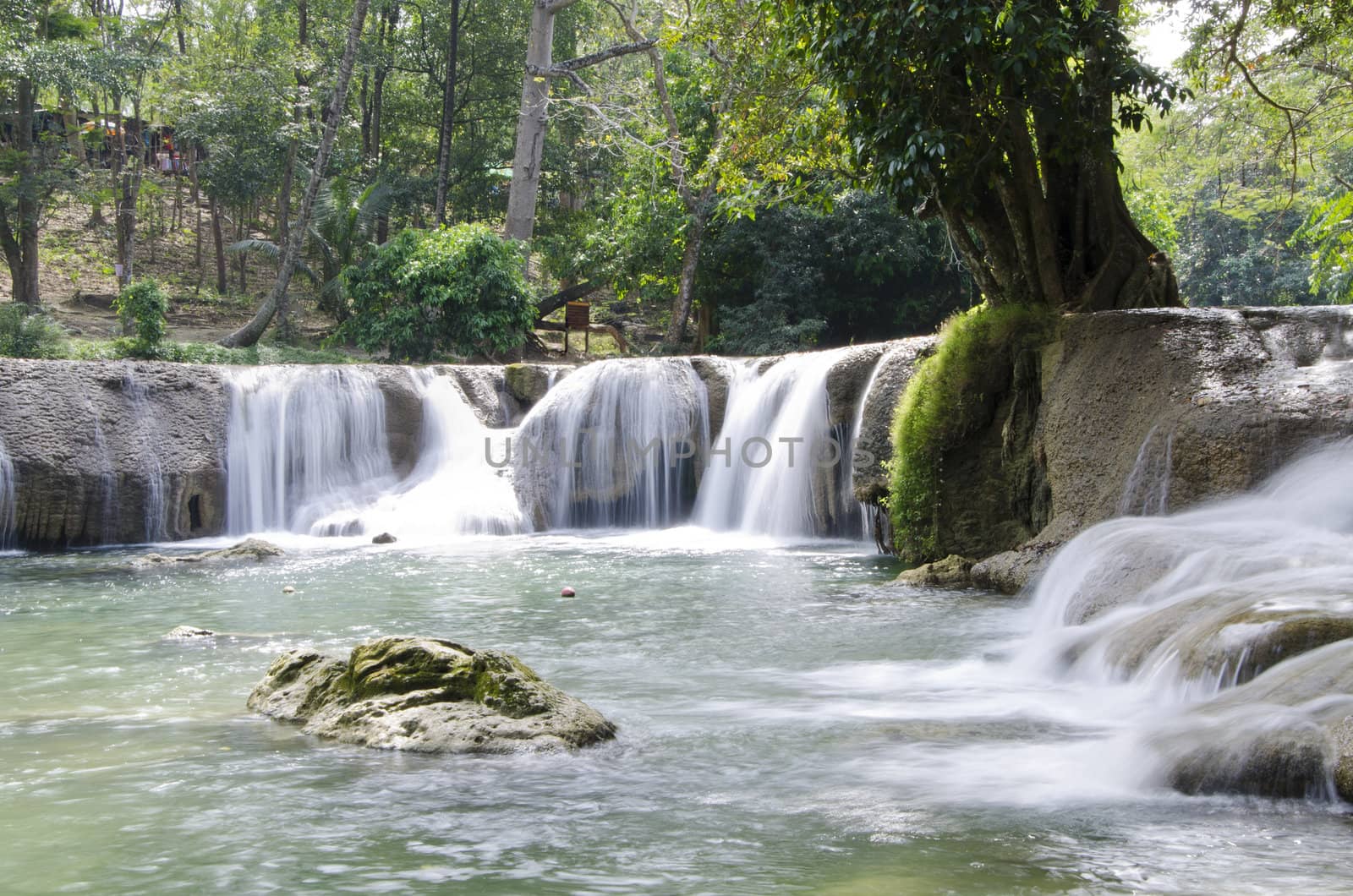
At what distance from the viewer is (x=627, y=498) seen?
18.6 meters

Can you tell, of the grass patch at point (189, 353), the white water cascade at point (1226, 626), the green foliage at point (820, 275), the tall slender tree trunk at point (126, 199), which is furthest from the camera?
the tall slender tree trunk at point (126, 199)

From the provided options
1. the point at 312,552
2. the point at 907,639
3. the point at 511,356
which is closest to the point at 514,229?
the point at 511,356

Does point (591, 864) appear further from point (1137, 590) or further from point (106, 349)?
point (106, 349)

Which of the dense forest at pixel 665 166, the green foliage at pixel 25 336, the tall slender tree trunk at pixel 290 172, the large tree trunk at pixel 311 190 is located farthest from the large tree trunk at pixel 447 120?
the green foliage at pixel 25 336

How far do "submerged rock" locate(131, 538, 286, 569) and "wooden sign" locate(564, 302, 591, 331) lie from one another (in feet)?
51.7

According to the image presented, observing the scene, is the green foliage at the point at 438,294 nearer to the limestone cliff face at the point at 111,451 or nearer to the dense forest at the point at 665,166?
the dense forest at the point at 665,166

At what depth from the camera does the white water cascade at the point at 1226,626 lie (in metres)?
5.19

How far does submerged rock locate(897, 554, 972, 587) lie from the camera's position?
11297 millimetres

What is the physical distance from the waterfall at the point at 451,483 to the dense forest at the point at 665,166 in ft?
16.2

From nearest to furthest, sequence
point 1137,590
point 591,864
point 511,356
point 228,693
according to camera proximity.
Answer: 1. point 591,864
2. point 228,693
3. point 1137,590
4. point 511,356

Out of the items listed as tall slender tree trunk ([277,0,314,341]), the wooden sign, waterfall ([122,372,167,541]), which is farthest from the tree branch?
waterfall ([122,372,167,541])

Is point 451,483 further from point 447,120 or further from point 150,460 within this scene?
point 447,120

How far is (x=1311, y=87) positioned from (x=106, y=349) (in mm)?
24342

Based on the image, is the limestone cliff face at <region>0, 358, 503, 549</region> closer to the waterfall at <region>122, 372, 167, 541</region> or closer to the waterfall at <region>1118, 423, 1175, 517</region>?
the waterfall at <region>122, 372, 167, 541</region>
